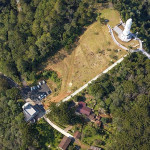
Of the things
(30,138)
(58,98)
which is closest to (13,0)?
(58,98)

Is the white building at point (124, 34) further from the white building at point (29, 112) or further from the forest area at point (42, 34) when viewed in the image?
the white building at point (29, 112)

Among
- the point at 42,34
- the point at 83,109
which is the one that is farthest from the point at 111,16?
the point at 83,109

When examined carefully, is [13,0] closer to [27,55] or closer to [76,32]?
[27,55]

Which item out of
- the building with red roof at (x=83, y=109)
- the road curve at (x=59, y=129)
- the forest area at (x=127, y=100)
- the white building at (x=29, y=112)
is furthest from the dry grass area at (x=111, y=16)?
the white building at (x=29, y=112)

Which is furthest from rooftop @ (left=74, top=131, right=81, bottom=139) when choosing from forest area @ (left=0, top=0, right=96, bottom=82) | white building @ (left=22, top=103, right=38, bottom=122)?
forest area @ (left=0, top=0, right=96, bottom=82)

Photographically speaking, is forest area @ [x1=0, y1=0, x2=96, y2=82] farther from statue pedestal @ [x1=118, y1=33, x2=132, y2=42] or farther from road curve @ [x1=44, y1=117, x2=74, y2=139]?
road curve @ [x1=44, y1=117, x2=74, y2=139]

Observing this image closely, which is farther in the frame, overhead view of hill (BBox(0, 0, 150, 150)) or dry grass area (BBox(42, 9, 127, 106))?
dry grass area (BBox(42, 9, 127, 106))
